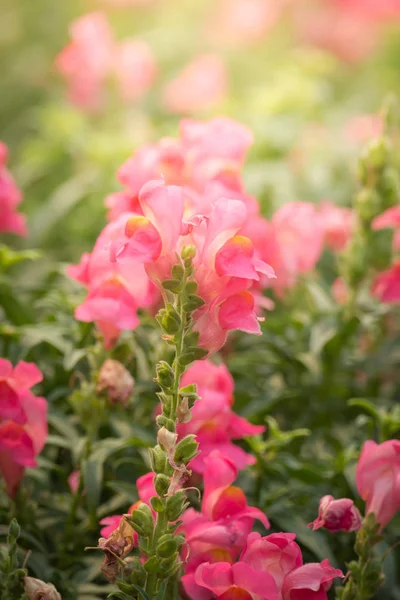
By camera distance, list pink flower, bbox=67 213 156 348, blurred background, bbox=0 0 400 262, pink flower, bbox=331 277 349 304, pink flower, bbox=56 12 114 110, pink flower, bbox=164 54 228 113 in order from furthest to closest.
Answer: pink flower, bbox=164 54 228 113, pink flower, bbox=56 12 114 110, blurred background, bbox=0 0 400 262, pink flower, bbox=331 277 349 304, pink flower, bbox=67 213 156 348

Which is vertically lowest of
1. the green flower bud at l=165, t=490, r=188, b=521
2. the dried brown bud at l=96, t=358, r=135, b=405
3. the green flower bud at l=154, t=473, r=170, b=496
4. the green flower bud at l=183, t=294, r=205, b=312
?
the dried brown bud at l=96, t=358, r=135, b=405

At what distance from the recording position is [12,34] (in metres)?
3.69

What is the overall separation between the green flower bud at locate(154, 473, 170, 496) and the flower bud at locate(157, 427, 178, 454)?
0.03 meters

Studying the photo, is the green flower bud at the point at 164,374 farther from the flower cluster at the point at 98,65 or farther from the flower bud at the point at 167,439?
the flower cluster at the point at 98,65

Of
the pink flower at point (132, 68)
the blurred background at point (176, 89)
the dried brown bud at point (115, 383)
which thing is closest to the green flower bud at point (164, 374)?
the dried brown bud at point (115, 383)

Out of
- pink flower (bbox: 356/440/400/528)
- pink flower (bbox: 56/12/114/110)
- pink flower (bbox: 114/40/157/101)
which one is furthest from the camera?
pink flower (bbox: 114/40/157/101)

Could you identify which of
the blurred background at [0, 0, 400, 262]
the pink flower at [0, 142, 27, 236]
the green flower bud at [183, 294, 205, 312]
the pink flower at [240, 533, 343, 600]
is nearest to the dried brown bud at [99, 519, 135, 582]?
the pink flower at [240, 533, 343, 600]

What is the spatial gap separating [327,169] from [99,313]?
4.71 feet

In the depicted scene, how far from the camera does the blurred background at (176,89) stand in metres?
2.07

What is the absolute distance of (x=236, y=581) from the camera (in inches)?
30.9

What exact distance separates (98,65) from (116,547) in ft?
6.47

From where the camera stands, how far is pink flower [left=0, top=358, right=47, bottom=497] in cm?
94

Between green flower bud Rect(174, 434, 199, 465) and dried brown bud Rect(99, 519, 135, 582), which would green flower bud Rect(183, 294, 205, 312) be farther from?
dried brown bud Rect(99, 519, 135, 582)

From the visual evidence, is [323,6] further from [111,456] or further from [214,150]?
[111,456]
